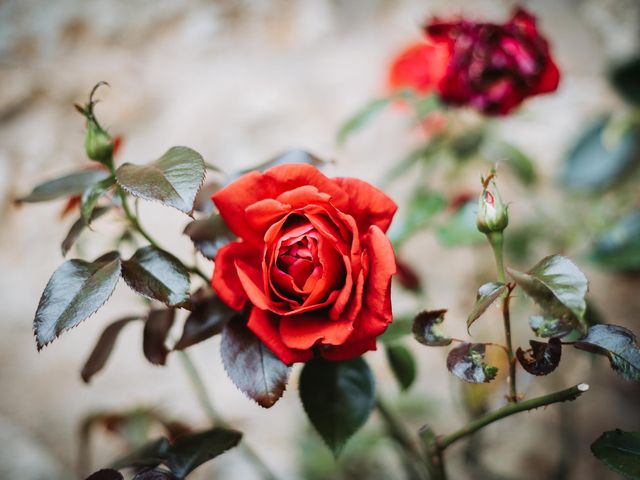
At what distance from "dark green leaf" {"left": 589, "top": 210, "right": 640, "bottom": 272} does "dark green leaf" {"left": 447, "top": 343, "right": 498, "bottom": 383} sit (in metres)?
0.54

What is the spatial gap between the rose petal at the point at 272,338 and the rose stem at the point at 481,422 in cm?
14

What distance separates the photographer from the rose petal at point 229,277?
0.36 metres

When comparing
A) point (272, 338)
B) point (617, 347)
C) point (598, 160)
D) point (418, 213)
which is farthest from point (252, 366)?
point (598, 160)

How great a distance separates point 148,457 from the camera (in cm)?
45

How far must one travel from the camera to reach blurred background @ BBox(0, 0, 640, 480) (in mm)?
863

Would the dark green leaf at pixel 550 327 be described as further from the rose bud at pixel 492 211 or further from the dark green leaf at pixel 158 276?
the dark green leaf at pixel 158 276

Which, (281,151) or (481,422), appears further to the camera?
(281,151)

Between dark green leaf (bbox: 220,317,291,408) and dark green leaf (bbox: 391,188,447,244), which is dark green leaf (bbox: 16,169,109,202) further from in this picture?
dark green leaf (bbox: 391,188,447,244)

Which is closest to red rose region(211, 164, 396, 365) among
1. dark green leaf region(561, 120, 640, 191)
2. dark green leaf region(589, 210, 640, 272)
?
dark green leaf region(589, 210, 640, 272)

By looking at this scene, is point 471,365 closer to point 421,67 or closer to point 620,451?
point 620,451

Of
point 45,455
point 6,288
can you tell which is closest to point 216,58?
point 6,288

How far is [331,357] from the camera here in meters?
0.36

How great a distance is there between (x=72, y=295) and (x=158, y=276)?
0.18 ft

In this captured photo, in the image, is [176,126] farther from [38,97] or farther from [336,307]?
[336,307]
